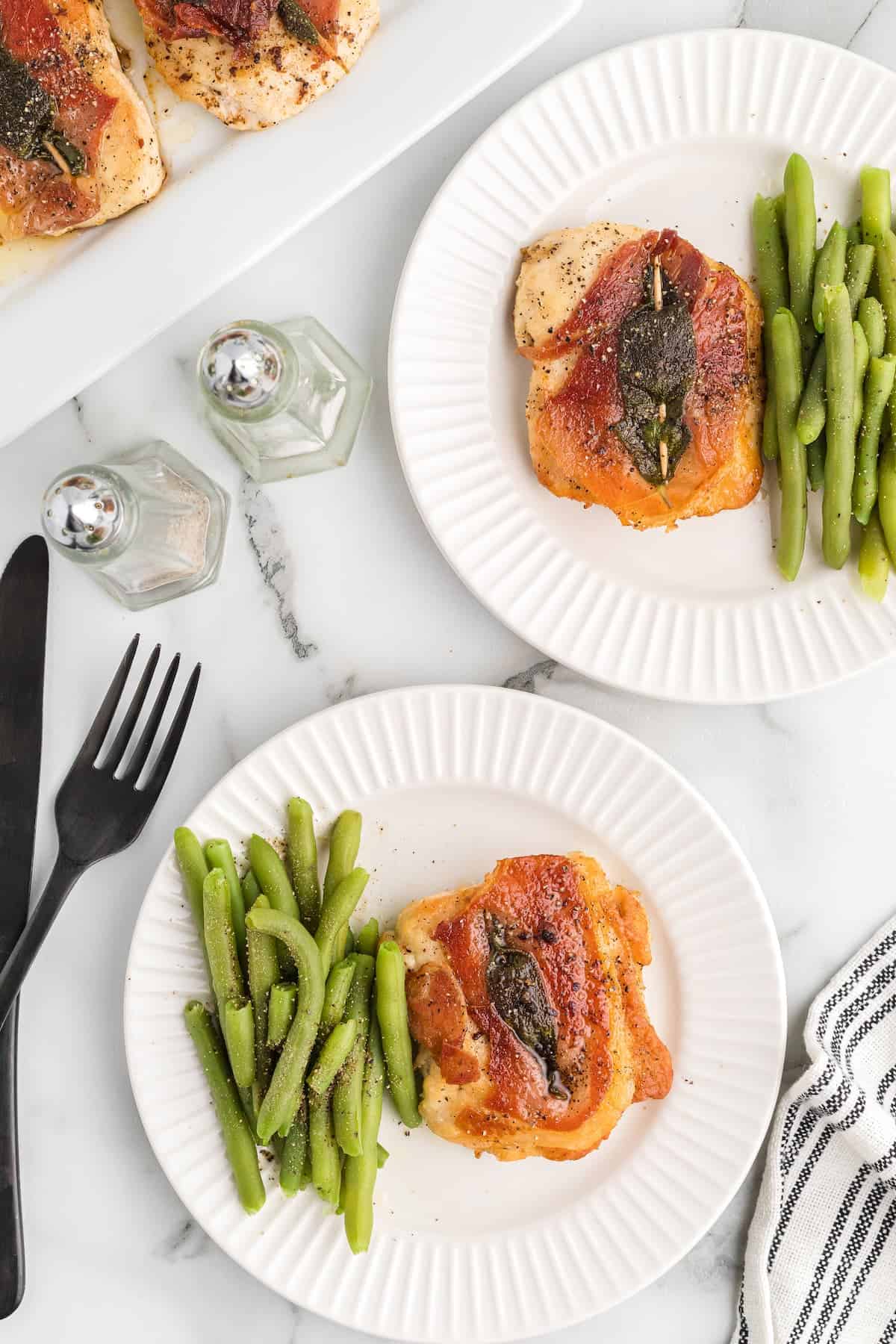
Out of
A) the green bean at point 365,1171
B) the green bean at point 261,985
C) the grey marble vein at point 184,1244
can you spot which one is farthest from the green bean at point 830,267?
the grey marble vein at point 184,1244

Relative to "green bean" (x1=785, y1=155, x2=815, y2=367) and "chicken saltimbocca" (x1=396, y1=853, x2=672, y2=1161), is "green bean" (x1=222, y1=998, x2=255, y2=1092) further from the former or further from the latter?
"green bean" (x1=785, y1=155, x2=815, y2=367)

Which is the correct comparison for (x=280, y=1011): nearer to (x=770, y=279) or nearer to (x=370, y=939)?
(x=370, y=939)

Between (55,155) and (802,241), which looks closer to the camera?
(55,155)

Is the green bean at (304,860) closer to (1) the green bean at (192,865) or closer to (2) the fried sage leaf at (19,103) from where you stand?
(1) the green bean at (192,865)

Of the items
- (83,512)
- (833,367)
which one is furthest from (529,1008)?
(833,367)

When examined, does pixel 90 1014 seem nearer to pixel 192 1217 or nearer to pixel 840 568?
pixel 192 1217

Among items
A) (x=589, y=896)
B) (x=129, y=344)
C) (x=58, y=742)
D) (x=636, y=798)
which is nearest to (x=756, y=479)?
(x=636, y=798)
